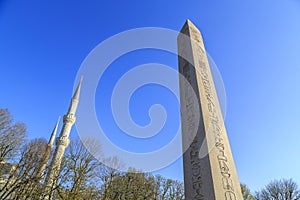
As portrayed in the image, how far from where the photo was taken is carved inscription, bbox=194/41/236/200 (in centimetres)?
340

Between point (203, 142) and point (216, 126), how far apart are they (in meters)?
0.59

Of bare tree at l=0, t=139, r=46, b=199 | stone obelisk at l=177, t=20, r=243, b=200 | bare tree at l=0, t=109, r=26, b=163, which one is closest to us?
stone obelisk at l=177, t=20, r=243, b=200

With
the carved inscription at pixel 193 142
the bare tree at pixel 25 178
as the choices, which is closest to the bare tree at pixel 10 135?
the bare tree at pixel 25 178

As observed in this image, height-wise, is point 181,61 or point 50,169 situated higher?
point 50,169

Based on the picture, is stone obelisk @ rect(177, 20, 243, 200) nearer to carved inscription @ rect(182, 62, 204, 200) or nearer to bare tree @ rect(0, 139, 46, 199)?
carved inscription @ rect(182, 62, 204, 200)

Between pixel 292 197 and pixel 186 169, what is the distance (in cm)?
2468

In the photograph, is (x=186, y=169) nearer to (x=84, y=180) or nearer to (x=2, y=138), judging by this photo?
(x=84, y=180)

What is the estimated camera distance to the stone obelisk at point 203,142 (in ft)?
11.0

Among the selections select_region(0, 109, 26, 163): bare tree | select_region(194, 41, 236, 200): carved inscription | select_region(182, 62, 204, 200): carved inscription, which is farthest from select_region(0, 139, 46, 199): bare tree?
select_region(194, 41, 236, 200): carved inscription

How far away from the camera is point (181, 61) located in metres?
5.70

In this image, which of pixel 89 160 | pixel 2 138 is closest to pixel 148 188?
pixel 89 160

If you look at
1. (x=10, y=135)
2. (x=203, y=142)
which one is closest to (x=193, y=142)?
(x=203, y=142)

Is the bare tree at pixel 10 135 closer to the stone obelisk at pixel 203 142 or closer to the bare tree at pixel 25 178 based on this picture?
the bare tree at pixel 25 178

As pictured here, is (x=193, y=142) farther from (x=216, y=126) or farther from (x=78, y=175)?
(x=78, y=175)
